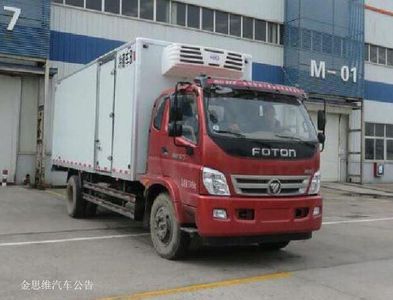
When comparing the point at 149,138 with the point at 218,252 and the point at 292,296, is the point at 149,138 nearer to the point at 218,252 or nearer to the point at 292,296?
the point at 218,252

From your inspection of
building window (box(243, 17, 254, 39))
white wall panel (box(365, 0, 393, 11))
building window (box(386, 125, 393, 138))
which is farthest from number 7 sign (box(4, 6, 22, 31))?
building window (box(386, 125, 393, 138))

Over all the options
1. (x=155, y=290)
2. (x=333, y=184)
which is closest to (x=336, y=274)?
(x=155, y=290)

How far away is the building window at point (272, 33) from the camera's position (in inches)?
1040

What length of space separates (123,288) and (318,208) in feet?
11.0

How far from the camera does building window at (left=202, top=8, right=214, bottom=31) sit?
78.7 feet

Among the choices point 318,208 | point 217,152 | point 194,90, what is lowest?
point 318,208

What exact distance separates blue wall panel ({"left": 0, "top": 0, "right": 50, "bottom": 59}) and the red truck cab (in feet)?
39.4

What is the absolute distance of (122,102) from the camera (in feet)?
31.9

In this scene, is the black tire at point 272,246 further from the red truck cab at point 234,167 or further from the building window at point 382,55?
the building window at point 382,55

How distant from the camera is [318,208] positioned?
334 inches

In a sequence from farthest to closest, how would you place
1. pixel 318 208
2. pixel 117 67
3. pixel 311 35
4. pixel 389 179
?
1. pixel 389 179
2. pixel 311 35
3. pixel 117 67
4. pixel 318 208

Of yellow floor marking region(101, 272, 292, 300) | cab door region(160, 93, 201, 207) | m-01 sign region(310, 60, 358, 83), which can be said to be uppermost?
m-01 sign region(310, 60, 358, 83)

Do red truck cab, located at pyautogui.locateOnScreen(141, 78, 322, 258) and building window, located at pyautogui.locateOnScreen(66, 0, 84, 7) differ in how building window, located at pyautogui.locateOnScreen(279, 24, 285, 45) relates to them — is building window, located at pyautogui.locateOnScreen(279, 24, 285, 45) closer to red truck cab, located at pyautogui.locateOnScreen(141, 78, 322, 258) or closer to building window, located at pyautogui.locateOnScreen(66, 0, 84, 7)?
building window, located at pyautogui.locateOnScreen(66, 0, 84, 7)

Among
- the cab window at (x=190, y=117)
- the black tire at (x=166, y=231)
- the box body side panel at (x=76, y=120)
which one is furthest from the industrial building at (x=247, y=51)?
the cab window at (x=190, y=117)
